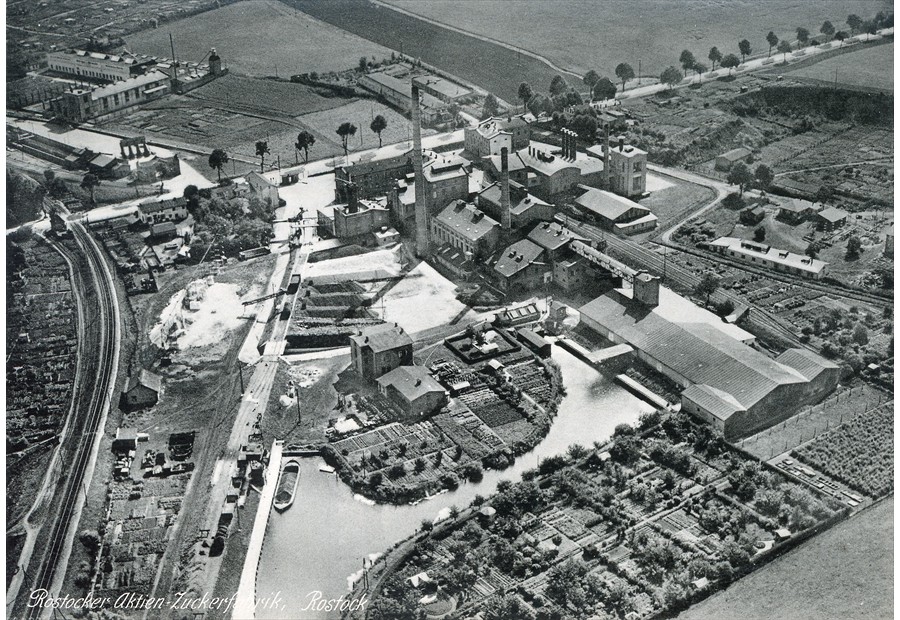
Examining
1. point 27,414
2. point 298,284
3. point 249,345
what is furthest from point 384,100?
point 27,414

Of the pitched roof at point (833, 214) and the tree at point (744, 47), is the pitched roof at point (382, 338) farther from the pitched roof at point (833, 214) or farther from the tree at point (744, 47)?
the tree at point (744, 47)

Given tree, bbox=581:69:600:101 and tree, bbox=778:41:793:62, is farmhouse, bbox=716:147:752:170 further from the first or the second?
tree, bbox=778:41:793:62

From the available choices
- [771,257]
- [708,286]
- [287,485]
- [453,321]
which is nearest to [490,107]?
[771,257]

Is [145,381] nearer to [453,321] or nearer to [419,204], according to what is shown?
[453,321]

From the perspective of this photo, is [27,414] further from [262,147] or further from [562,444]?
[262,147]

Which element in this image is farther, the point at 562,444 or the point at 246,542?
the point at 562,444
